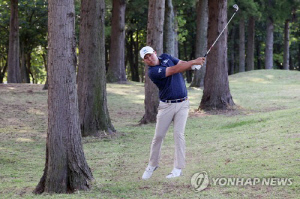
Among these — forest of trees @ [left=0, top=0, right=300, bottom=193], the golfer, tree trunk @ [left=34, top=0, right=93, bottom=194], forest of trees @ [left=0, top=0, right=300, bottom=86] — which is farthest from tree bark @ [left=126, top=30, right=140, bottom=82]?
tree trunk @ [left=34, top=0, right=93, bottom=194]

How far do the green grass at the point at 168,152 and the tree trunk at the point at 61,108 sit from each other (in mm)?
313

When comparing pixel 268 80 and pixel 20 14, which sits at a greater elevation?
pixel 20 14

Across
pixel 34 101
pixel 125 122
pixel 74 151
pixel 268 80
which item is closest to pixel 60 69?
pixel 74 151

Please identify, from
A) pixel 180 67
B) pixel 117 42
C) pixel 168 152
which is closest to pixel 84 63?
pixel 168 152

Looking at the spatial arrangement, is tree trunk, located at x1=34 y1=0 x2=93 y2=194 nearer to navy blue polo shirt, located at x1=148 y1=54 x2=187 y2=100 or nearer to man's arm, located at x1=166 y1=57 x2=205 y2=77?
navy blue polo shirt, located at x1=148 y1=54 x2=187 y2=100

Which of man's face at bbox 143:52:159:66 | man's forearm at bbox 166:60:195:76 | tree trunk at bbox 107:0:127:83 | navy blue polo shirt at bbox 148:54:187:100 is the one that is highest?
tree trunk at bbox 107:0:127:83

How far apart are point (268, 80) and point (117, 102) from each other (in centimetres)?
1536

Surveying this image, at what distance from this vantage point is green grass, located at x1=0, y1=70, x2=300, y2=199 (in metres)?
7.80

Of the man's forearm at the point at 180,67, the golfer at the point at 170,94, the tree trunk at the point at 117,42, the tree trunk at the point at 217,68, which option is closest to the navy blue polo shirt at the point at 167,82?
the golfer at the point at 170,94

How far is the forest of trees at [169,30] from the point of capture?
102 feet

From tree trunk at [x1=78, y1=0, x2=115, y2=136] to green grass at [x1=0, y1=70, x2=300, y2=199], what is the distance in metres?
0.75

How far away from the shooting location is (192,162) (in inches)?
395

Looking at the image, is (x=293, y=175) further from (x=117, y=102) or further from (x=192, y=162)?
(x=117, y=102)

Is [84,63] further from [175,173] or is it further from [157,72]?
[175,173]
